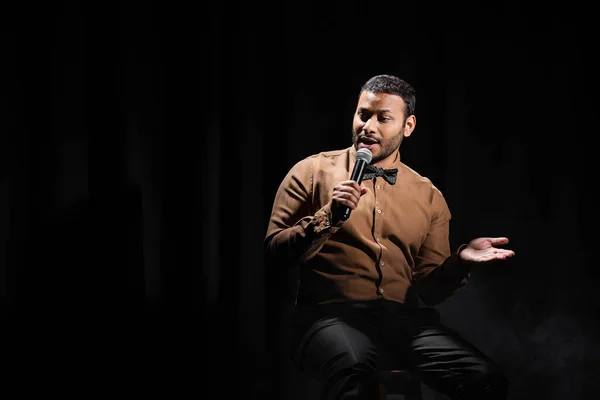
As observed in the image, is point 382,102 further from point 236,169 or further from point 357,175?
point 236,169

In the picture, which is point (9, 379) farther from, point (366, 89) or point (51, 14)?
point (366, 89)

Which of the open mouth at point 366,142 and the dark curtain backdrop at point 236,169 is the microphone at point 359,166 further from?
the dark curtain backdrop at point 236,169

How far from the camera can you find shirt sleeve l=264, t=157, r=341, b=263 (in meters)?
2.26

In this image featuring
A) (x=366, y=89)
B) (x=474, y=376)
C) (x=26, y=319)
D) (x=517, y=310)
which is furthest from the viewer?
(x=517, y=310)

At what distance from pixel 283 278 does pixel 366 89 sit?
833 mm

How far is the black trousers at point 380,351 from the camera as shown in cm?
215

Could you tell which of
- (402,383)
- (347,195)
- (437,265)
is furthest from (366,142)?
(402,383)

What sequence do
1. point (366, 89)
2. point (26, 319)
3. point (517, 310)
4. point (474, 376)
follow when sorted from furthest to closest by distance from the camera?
1. point (517, 310)
2. point (26, 319)
3. point (366, 89)
4. point (474, 376)

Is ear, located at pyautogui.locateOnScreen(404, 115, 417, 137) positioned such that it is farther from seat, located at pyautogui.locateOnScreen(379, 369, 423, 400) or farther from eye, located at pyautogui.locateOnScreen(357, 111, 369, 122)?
seat, located at pyautogui.locateOnScreen(379, 369, 423, 400)

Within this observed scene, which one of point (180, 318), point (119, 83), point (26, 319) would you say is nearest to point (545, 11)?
point (119, 83)

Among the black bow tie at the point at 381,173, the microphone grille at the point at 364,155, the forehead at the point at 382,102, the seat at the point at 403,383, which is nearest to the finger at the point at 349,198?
the microphone grille at the point at 364,155

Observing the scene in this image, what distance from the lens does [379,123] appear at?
246cm

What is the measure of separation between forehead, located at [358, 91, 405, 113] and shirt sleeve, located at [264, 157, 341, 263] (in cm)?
28

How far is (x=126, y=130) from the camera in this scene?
2.76m
